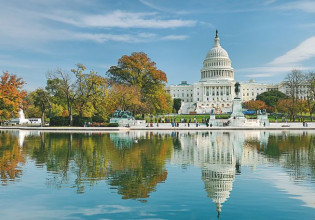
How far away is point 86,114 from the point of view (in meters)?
48.1

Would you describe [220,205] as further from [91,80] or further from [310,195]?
[91,80]

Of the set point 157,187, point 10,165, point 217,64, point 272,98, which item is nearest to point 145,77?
point 10,165

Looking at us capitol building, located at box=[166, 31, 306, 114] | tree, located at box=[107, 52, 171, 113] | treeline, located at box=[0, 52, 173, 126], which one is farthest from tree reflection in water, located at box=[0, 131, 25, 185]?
us capitol building, located at box=[166, 31, 306, 114]

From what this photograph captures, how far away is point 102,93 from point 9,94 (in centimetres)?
1329

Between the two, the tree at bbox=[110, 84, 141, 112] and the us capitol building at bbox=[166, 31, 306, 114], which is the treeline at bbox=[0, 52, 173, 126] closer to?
the tree at bbox=[110, 84, 141, 112]

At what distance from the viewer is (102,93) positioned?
49281 millimetres

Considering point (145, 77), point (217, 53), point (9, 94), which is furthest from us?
point (217, 53)

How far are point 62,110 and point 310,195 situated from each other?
63557mm

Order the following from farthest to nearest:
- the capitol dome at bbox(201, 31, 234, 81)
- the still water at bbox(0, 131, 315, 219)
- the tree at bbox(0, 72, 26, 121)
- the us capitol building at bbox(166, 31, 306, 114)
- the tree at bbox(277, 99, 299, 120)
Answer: the capitol dome at bbox(201, 31, 234, 81), the us capitol building at bbox(166, 31, 306, 114), the tree at bbox(277, 99, 299, 120), the tree at bbox(0, 72, 26, 121), the still water at bbox(0, 131, 315, 219)

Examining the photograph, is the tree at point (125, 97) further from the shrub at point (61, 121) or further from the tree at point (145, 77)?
the shrub at point (61, 121)

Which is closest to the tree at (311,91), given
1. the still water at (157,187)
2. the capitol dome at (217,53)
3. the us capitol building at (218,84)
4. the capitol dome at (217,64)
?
the still water at (157,187)

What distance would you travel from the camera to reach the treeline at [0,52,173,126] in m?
48.6

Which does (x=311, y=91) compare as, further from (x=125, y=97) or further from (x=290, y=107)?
(x=125, y=97)

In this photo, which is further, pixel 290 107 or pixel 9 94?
pixel 290 107
